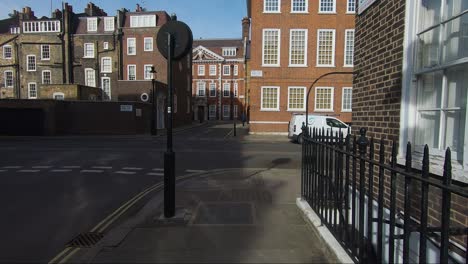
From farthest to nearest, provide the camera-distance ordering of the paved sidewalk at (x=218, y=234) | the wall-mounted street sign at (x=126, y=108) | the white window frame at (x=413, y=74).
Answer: the wall-mounted street sign at (x=126, y=108) < the paved sidewalk at (x=218, y=234) < the white window frame at (x=413, y=74)

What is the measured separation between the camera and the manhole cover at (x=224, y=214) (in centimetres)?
512

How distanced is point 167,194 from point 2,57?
4692cm

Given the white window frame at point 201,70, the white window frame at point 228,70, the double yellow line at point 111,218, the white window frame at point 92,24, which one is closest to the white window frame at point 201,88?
the white window frame at point 201,70

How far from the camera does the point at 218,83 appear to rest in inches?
2437

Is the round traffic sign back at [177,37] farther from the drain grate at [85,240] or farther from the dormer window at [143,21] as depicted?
the dormer window at [143,21]

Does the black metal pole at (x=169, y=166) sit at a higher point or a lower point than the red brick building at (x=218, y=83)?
lower

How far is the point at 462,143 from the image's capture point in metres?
3.00

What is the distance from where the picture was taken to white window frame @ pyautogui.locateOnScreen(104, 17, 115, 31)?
40050 mm

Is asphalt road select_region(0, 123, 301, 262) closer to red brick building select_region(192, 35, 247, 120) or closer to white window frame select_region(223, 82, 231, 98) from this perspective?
red brick building select_region(192, 35, 247, 120)

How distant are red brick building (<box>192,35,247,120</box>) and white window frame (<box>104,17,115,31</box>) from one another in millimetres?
Answer: 22796

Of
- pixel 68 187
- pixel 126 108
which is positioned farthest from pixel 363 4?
pixel 126 108

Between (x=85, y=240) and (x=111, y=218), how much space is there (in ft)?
3.31

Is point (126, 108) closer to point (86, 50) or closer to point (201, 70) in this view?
point (86, 50)

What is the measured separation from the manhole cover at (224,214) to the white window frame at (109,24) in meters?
39.4
